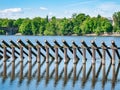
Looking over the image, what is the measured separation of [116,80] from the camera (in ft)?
107

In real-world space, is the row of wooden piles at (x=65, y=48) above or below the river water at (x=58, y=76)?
above

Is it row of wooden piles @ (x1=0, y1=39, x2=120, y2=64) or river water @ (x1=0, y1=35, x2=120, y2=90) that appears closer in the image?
river water @ (x1=0, y1=35, x2=120, y2=90)

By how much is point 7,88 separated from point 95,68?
35.8 ft

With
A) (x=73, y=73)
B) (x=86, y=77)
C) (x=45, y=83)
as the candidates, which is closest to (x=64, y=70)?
(x=73, y=73)

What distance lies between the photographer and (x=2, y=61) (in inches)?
1745

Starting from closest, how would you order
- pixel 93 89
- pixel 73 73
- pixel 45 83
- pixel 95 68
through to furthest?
1. pixel 93 89
2. pixel 45 83
3. pixel 73 73
4. pixel 95 68

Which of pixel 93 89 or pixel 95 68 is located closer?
pixel 93 89

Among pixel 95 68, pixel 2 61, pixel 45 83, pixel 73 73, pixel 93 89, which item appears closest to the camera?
pixel 93 89

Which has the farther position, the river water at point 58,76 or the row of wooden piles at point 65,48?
the row of wooden piles at point 65,48

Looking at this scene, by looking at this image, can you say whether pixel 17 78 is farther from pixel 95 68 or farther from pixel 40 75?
pixel 95 68

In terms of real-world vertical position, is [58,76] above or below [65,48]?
below

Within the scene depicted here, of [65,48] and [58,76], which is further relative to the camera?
[65,48]

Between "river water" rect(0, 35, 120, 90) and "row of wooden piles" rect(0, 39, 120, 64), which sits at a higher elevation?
"row of wooden piles" rect(0, 39, 120, 64)

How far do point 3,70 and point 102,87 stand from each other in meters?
10.7
